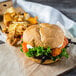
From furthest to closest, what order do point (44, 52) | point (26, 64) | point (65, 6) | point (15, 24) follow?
point (65, 6)
point (15, 24)
point (26, 64)
point (44, 52)

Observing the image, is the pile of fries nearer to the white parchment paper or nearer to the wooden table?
the white parchment paper

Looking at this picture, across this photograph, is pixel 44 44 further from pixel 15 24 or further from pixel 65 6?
pixel 65 6

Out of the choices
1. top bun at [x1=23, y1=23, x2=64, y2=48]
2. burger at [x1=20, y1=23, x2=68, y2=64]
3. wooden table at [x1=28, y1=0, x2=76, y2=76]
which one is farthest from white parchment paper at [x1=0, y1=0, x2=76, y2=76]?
wooden table at [x1=28, y1=0, x2=76, y2=76]

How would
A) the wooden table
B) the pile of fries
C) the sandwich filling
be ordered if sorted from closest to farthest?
the sandwich filling, the pile of fries, the wooden table

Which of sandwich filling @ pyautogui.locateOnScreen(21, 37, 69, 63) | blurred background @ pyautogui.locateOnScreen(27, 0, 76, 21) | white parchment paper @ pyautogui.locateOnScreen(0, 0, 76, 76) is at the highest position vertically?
sandwich filling @ pyautogui.locateOnScreen(21, 37, 69, 63)

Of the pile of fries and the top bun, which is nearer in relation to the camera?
the top bun

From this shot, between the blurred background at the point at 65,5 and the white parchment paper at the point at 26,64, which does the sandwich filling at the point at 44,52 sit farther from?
the blurred background at the point at 65,5

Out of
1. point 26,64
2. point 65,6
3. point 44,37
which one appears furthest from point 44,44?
point 65,6

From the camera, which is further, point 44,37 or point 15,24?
point 15,24
